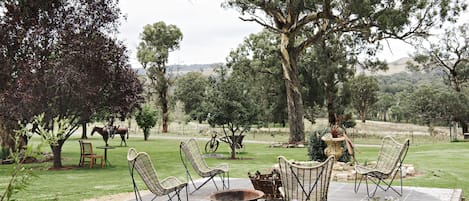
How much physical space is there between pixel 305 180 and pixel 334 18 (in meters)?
15.6

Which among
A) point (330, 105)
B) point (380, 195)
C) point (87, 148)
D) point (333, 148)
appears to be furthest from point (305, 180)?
point (330, 105)

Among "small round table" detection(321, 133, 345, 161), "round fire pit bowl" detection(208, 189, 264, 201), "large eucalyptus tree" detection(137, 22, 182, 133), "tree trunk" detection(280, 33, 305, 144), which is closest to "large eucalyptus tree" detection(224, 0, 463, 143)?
"tree trunk" detection(280, 33, 305, 144)

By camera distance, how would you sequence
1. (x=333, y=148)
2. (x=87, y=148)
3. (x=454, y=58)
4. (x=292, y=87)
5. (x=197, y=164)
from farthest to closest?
(x=454, y=58)
(x=292, y=87)
(x=87, y=148)
(x=333, y=148)
(x=197, y=164)

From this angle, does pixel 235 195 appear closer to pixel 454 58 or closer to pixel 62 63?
pixel 62 63

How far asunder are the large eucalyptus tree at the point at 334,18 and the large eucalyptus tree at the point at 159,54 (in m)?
15.3

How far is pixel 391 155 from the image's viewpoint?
6574 millimetres

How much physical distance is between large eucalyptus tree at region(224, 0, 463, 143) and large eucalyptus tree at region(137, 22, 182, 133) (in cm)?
1534

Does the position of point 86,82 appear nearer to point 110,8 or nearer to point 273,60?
point 110,8

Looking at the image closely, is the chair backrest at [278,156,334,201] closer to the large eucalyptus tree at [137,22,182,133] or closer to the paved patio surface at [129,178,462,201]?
the paved patio surface at [129,178,462,201]

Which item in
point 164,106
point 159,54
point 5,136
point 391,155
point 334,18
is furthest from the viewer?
point 159,54

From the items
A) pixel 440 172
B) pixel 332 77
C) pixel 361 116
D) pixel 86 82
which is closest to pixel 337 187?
pixel 440 172

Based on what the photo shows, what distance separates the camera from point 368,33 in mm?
19359

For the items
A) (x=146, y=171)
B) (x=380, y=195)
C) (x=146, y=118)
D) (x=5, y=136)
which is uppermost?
(x=146, y=118)

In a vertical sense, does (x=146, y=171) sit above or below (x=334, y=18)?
below
